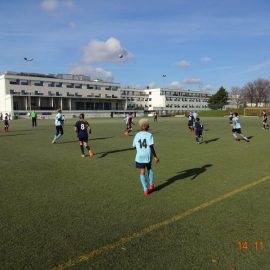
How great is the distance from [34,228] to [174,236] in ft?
7.70

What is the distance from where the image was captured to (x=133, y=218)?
5895mm

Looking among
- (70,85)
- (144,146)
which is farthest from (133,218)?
(70,85)

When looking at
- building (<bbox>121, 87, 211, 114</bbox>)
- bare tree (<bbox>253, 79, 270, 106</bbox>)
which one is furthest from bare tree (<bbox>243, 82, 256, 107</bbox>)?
building (<bbox>121, 87, 211, 114</bbox>)

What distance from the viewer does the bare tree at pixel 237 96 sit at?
140238 mm

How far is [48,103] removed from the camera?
96750mm

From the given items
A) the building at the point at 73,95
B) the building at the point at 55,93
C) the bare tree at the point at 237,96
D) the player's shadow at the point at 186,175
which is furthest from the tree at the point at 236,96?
the player's shadow at the point at 186,175

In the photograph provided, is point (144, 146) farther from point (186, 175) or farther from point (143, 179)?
point (186, 175)

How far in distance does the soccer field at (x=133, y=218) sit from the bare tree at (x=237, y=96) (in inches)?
5394

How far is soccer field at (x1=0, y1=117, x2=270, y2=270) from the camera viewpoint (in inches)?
173

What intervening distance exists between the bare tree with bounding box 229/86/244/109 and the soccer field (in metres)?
137

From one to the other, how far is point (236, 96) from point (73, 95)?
3142 inches

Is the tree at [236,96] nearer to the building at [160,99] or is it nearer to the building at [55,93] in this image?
the building at [160,99]

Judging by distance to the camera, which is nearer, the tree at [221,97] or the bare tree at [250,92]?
the tree at [221,97]

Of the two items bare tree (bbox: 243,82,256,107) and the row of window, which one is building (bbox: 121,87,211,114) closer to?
the row of window
